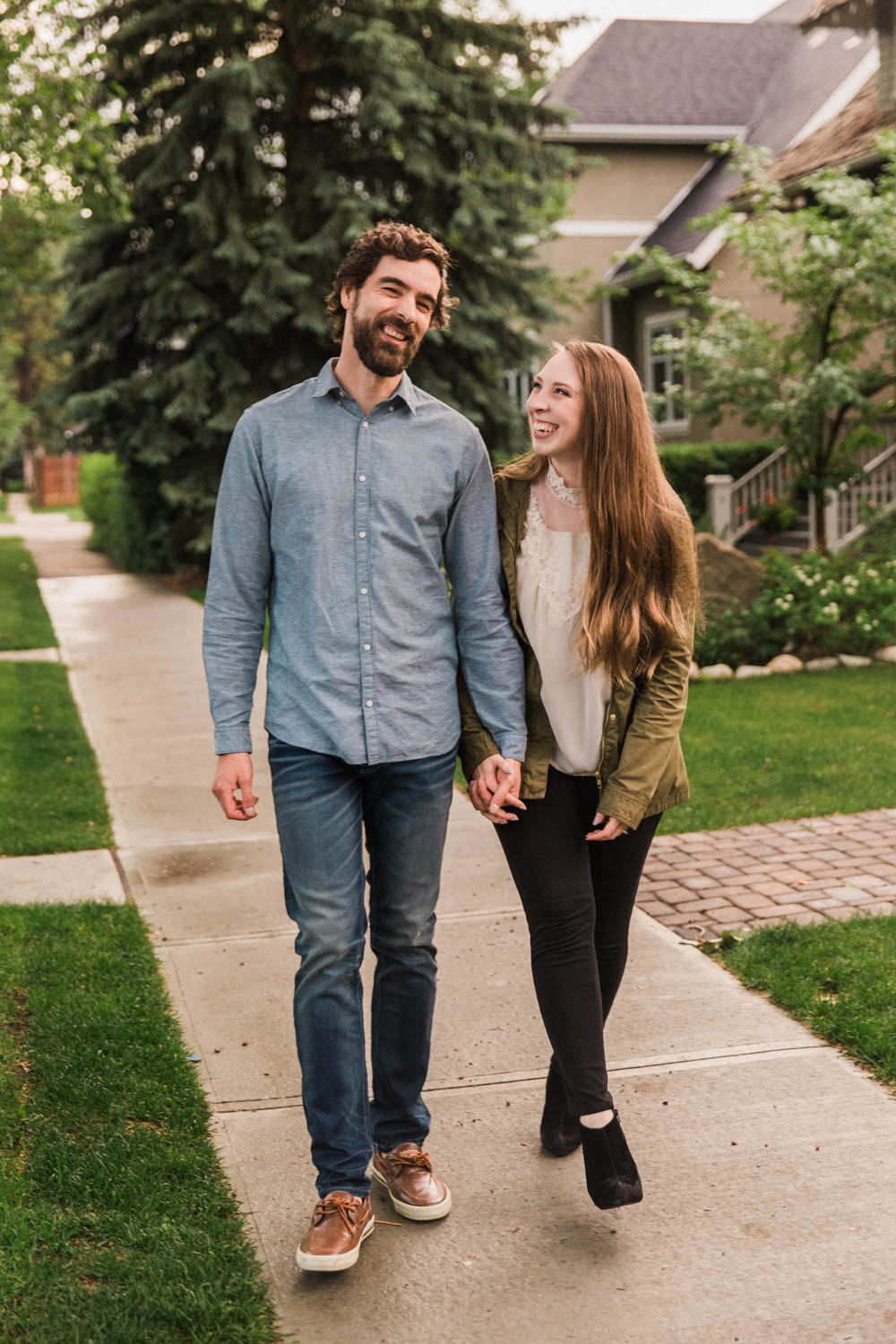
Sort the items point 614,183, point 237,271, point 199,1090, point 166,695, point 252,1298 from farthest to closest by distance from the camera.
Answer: point 614,183 → point 237,271 → point 166,695 → point 199,1090 → point 252,1298

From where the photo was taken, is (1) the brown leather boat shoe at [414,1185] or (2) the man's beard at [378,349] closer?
(2) the man's beard at [378,349]

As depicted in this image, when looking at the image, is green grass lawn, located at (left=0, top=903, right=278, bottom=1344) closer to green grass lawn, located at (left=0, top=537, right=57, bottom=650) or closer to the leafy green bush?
the leafy green bush

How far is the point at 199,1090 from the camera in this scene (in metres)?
3.64

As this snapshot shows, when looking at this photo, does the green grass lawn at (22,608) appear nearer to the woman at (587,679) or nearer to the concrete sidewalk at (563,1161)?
the concrete sidewalk at (563,1161)

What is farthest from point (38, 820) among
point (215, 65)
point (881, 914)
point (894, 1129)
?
point (215, 65)

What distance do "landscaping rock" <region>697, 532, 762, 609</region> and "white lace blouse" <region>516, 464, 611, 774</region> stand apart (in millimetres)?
7672

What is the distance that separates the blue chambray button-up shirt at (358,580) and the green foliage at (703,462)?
16034mm

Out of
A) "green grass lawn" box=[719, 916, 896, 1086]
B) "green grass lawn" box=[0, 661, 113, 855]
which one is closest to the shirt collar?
"green grass lawn" box=[719, 916, 896, 1086]

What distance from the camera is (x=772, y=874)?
5613 mm

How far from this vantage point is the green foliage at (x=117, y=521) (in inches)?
715

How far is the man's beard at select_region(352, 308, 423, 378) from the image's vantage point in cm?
288

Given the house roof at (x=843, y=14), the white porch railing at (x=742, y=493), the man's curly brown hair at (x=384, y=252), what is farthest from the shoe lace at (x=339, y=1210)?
the white porch railing at (x=742, y=493)

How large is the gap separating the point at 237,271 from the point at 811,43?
1588 cm

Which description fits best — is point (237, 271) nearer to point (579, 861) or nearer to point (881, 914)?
point (881, 914)
